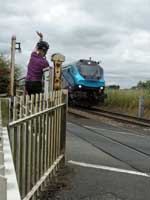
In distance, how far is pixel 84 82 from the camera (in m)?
35.3

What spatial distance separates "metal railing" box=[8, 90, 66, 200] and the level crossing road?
0.41 metres

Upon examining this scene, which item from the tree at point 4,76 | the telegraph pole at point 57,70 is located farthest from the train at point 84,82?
the telegraph pole at point 57,70

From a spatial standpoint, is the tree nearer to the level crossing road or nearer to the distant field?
the distant field

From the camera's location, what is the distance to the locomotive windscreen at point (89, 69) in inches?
1394

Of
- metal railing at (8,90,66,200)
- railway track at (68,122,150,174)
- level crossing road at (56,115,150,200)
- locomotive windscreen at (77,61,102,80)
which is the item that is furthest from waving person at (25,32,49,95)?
locomotive windscreen at (77,61,102,80)

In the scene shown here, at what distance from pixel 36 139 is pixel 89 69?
29.4 meters

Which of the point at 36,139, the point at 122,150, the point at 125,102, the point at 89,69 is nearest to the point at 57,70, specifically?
the point at 36,139

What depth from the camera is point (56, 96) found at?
27.8ft

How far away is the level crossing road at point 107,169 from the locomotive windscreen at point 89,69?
2161 centimetres

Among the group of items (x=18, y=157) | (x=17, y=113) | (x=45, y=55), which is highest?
(x=45, y=55)

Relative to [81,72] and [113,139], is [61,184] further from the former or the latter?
[81,72]

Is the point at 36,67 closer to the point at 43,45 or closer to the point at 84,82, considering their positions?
the point at 43,45

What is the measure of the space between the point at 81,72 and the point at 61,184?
27.7 metres

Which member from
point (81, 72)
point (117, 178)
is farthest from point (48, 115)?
point (81, 72)
